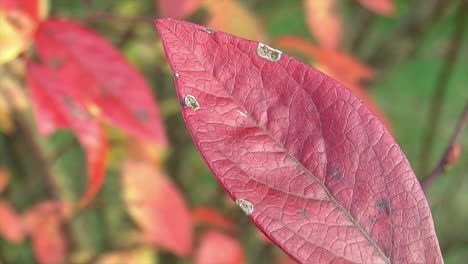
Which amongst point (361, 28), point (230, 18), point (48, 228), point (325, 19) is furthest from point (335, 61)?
point (48, 228)

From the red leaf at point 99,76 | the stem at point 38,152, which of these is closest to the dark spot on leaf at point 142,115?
the red leaf at point 99,76

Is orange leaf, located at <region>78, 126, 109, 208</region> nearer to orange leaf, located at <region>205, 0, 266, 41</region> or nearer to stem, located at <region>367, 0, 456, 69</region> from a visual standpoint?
orange leaf, located at <region>205, 0, 266, 41</region>

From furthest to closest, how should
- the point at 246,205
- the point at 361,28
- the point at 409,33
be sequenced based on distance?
1. the point at 361,28
2. the point at 409,33
3. the point at 246,205

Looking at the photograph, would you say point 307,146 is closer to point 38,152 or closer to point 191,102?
point 191,102

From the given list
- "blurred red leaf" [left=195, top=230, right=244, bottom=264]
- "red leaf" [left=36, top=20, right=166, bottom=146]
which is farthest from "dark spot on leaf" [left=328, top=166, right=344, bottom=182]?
"blurred red leaf" [left=195, top=230, right=244, bottom=264]

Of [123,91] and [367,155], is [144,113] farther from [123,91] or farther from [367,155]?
[367,155]
